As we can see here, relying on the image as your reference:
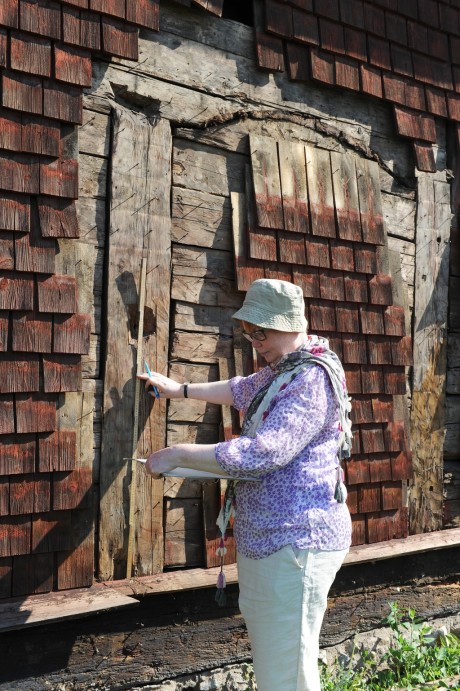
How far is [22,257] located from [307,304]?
166 centimetres

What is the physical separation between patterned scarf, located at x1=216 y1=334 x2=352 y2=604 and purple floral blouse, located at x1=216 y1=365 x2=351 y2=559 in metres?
0.02

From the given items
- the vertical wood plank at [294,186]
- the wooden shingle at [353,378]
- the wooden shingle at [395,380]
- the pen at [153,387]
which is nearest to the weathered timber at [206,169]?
the vertical wood plank at [294,186]

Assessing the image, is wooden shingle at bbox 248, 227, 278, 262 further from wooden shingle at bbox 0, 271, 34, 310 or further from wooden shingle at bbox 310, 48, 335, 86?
wooden shingle at bbox 0, 271, 34, 310

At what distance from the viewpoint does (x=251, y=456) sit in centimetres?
285

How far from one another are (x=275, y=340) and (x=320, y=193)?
1.77 meters

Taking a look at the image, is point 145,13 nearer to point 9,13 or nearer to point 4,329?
point 9,13

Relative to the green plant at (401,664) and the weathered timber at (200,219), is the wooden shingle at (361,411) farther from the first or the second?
the weathered timber at (200,219)

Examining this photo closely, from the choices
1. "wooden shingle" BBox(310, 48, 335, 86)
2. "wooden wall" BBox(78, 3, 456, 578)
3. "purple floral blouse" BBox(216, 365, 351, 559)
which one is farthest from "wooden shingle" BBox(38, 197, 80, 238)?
"wooden shingle" BBox(310, 48, 335, 86)

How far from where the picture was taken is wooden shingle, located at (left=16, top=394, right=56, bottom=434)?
3.54m

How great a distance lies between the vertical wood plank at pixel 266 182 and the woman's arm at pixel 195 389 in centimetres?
104

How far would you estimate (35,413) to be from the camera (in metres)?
3.59

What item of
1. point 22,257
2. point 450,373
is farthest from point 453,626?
point 22,257

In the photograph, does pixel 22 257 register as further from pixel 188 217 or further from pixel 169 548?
pixel 169 548

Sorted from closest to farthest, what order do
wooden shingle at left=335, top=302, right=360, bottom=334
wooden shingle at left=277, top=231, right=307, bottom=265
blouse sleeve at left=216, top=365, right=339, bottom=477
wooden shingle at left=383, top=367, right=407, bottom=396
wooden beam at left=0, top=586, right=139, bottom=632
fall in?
blouse sleeve at left=216, top=365, right=339, bottom=477, wooden beam at left=0, top=586, right=139, bottom=632, wooden shingle at left=277, top=231, right=307, bottom=265, wooden shingle at left=335, top=302, right=360, bottom=334, wooden shingle at left=383, top=367, right=407, bottom=396
